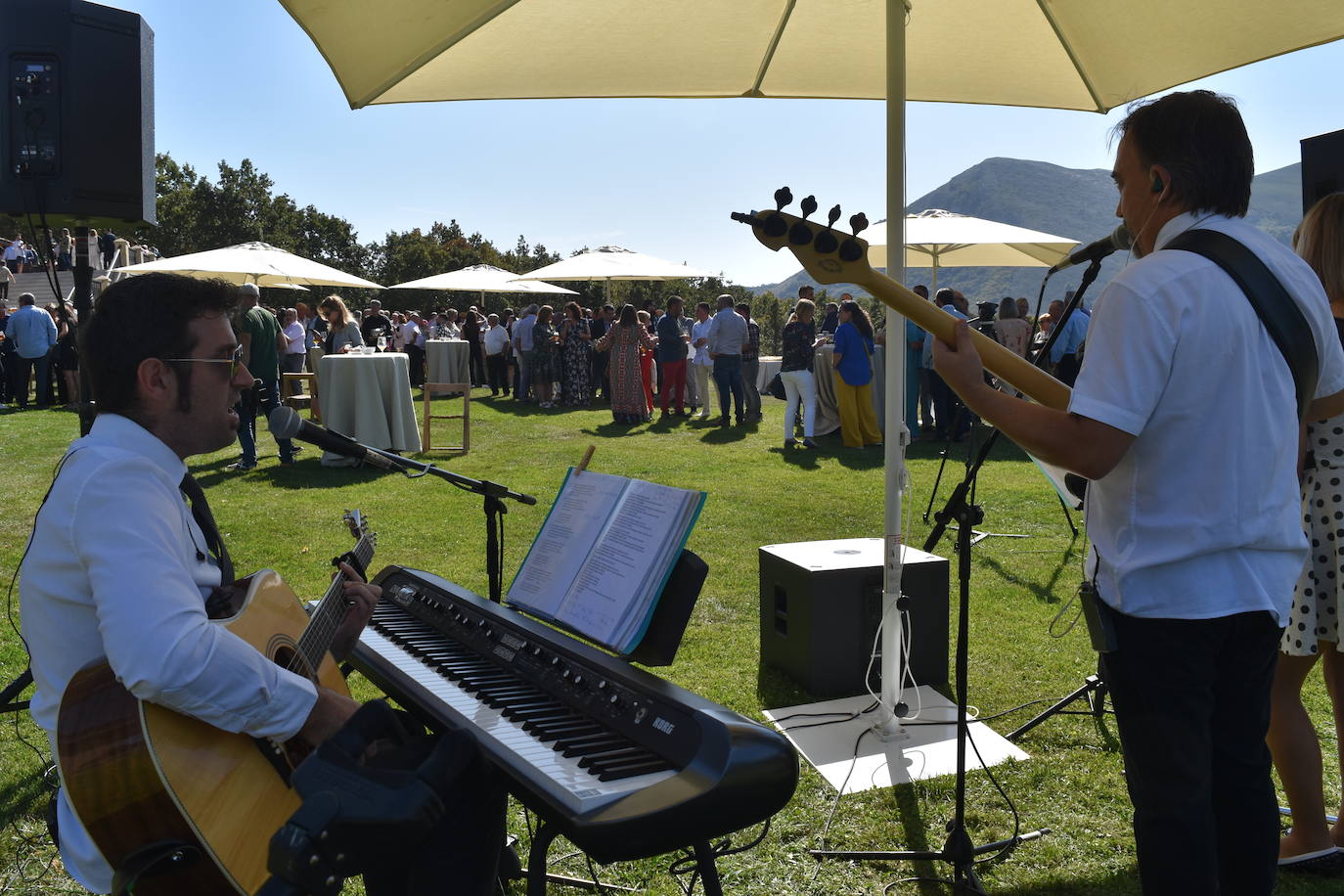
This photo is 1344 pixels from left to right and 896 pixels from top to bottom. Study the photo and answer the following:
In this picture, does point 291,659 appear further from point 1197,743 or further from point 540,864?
point 1197,743

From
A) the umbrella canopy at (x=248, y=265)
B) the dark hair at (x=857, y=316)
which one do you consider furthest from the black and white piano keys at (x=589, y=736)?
the umbrella canopy at (x=248, y=265)

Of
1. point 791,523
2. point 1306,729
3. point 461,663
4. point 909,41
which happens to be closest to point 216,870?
point 461,663

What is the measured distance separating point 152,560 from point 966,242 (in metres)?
9.59

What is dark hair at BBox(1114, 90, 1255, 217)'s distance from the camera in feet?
6.42

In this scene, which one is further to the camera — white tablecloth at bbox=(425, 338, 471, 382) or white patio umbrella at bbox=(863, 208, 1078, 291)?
white tablecloth at bbox=(425, 338, 471, 382)

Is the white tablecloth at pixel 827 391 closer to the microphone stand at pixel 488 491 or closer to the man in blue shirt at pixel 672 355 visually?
the man in blue shirt at pixel 672 355

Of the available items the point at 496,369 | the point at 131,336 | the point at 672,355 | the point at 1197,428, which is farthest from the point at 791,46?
the point at 496,369

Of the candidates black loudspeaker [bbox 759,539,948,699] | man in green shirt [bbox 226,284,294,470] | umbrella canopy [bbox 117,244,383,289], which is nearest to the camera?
black loudspeaker [bbox 759,539,948,699]

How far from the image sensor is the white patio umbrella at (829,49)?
3.16 metres

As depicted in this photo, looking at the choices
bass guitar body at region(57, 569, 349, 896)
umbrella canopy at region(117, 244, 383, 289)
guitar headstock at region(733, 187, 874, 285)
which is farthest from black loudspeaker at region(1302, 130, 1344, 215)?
umbrella canopy at region(117, 244, 383, 289)

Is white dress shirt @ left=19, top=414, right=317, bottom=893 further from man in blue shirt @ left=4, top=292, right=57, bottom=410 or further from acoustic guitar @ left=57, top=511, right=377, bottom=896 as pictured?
man in blue shirt @ left=4, top=292, right=57, bottom=410

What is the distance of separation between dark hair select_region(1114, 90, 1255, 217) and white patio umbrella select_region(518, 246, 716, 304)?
15.2 meters

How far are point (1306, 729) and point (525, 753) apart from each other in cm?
254

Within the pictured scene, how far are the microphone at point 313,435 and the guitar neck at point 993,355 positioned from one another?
4.99 ft
